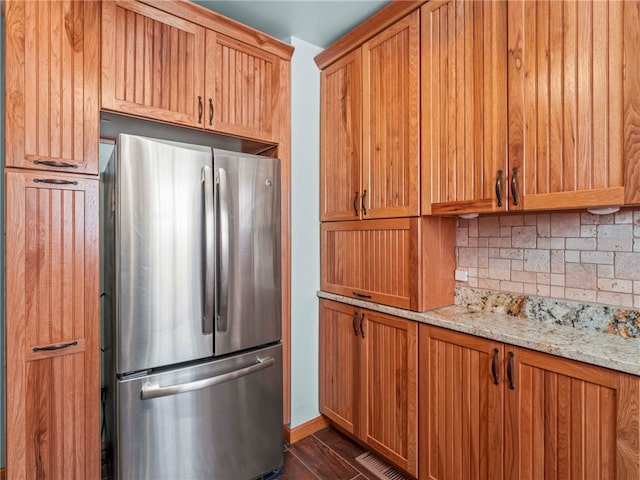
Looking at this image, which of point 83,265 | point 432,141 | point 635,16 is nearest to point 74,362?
point 83,265

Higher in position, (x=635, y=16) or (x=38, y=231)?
(x=635, y=16)

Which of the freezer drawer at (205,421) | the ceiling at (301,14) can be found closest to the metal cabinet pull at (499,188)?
the ceiling at (301,14)

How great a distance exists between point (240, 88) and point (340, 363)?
1.86m

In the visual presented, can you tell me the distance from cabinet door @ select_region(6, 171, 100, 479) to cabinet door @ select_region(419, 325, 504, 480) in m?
1.58

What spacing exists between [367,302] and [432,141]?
98 centimetres

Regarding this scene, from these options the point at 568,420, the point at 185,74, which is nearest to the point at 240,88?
the point at 185,74

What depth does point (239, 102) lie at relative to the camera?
201 cm

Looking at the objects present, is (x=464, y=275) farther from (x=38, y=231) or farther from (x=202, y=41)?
(x=38, y=231)

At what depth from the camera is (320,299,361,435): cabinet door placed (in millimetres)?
2125

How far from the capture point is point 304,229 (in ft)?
7.70

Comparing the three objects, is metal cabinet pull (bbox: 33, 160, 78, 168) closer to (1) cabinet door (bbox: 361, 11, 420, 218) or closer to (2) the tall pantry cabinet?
(2) the tall pantry cabinet

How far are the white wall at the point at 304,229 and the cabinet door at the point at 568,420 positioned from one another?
130cm

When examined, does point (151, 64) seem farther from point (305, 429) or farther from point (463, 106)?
point (305, 429)

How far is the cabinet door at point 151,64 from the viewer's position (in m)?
1.59
